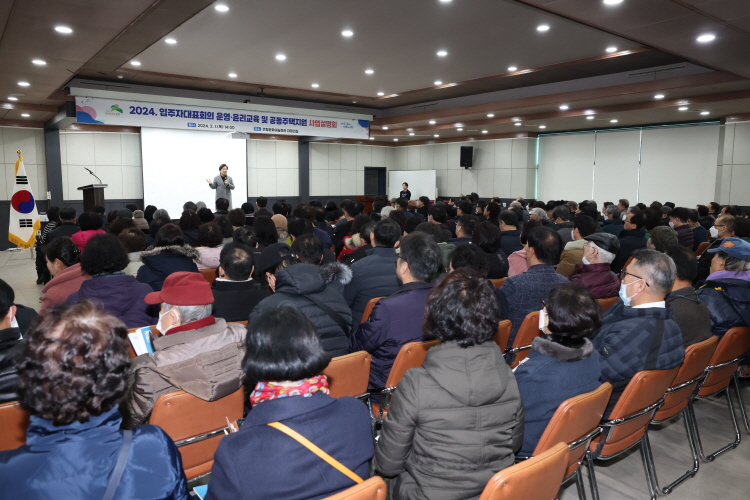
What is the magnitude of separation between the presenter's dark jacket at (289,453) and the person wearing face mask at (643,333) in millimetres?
1429

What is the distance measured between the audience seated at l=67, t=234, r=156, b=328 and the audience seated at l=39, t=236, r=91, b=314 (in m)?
0.51

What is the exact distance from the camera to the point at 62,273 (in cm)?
380

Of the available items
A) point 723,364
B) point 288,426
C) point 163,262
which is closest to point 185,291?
point 288,426

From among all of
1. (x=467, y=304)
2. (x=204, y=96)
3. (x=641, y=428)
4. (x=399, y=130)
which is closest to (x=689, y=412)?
(x=641, y=428)

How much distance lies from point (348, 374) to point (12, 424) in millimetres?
1398

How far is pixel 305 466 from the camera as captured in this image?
137cm

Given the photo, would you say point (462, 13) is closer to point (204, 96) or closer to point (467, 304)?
point (467, 304)

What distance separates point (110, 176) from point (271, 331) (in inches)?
541

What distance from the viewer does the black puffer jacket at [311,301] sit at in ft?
8.87

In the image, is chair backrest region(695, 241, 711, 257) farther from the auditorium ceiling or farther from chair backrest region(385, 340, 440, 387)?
chair backrest region(385, 340, 440, 387)

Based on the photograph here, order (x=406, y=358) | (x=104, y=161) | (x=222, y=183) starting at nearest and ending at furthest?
1. (x=406, y=358)
2. (x=222, y=183)
3. (x=104, y=161)

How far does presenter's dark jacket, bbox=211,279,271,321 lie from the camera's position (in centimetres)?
309

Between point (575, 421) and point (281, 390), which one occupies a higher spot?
point (281, 390)

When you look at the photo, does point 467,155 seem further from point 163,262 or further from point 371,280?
point 163,262
